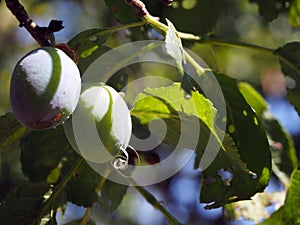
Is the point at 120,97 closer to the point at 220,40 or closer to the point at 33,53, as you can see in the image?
the point at 33,53

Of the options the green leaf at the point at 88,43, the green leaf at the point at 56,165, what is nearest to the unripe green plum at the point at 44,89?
the green leaf at the point at 88,43

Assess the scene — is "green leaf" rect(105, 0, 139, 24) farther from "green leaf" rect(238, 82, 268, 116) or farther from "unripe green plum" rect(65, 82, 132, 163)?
"unripe green plum" rect(65, 82, 132, 163)

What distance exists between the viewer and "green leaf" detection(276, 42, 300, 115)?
4.87 feet

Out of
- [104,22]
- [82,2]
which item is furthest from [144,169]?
[82,2]

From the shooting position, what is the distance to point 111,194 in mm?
1577

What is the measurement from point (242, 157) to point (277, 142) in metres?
0.43

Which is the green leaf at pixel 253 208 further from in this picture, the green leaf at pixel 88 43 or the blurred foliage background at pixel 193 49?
the green leaf at pixel 88 43

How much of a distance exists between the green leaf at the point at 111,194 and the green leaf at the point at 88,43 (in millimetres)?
323

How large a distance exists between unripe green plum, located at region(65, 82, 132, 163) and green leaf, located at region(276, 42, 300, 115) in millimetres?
539

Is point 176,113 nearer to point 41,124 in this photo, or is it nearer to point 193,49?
point 41,124

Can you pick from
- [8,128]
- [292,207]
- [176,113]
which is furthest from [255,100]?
[8,128]

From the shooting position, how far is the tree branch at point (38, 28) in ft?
3.57

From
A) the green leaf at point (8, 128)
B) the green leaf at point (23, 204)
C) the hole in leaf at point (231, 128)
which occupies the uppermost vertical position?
the green leaf at point (8, 128)

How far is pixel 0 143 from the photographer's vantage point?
1357 mm
